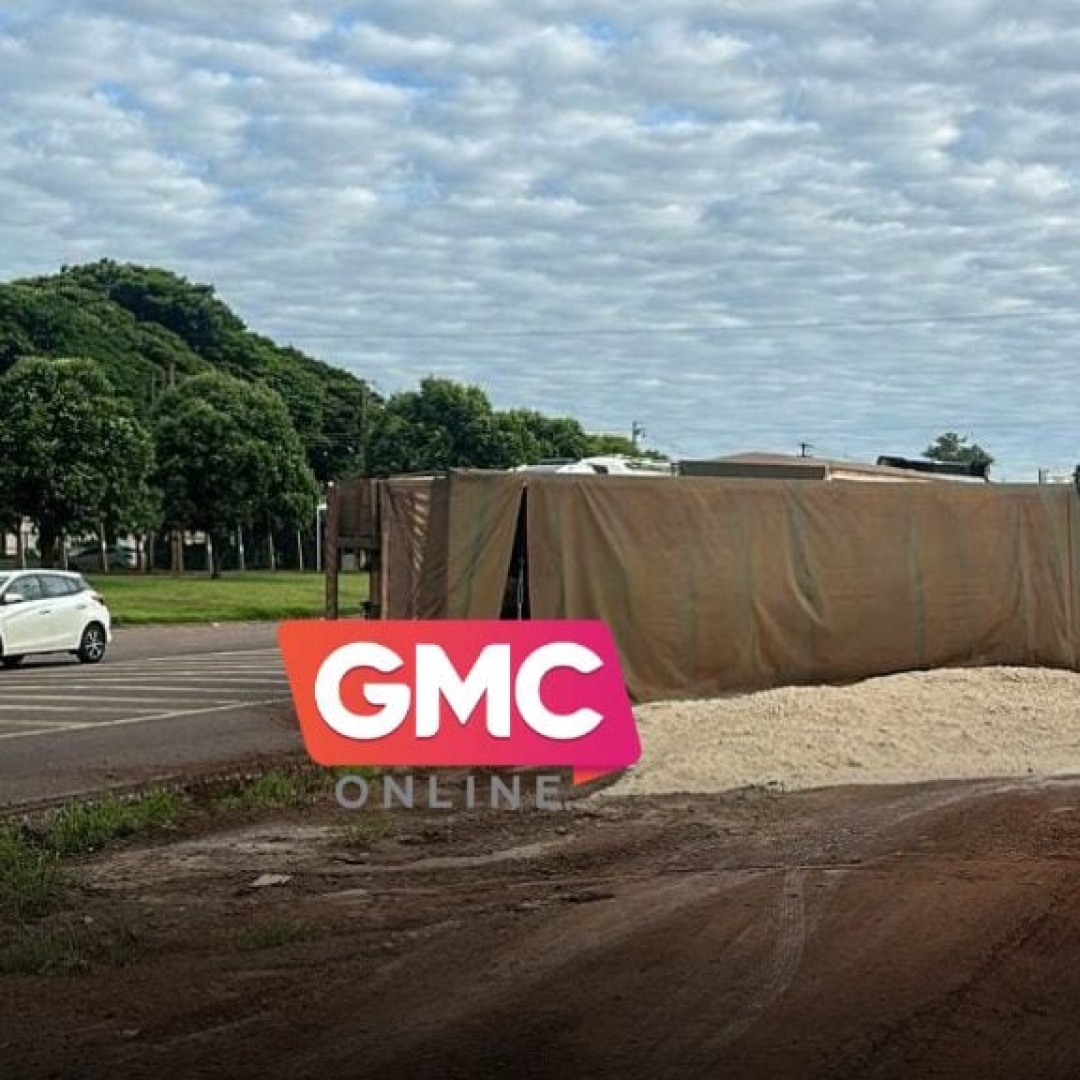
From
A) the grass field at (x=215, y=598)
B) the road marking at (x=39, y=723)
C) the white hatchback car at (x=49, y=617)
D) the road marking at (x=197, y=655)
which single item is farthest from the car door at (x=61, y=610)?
the road marking at (x=39, y=723)

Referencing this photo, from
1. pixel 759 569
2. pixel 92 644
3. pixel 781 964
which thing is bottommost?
pixel 781 964

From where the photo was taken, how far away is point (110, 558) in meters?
75.1

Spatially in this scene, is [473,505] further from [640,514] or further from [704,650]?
[704,650]

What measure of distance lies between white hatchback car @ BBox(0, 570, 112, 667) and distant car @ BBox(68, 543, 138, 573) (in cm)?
4156

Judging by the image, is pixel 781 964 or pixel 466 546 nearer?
pixel 781 964

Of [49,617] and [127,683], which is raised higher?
[49,617]

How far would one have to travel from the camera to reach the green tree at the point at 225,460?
5688 cm

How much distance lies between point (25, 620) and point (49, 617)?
21.8 inches

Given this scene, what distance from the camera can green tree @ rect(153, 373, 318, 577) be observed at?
187ft

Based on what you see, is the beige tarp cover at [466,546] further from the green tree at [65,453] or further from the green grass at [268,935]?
the green tree at [65,453]

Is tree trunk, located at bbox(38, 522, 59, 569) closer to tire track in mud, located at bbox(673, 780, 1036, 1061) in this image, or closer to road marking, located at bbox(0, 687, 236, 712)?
road marking, located at bbox(0, 687, 236, 712)

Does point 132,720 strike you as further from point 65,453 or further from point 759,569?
point 65,453

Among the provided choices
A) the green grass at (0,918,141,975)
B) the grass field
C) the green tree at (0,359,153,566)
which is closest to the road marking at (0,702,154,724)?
the green grass at (0,918,141,975)

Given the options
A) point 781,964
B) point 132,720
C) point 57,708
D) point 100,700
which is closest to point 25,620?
point 100,700
